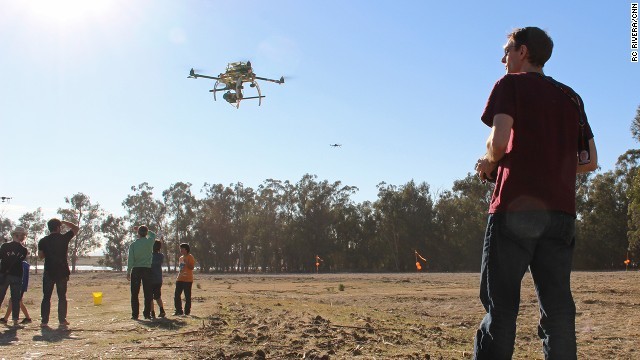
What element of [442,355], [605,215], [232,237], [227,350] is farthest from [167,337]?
[232,237]

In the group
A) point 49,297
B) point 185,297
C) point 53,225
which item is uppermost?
point 53,225

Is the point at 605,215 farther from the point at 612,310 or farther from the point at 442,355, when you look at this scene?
the point at 442,355

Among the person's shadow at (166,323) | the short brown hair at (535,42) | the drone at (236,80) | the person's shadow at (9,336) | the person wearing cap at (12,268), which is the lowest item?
the person's shadow at (9,336)

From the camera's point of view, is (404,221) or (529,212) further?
(404,221)

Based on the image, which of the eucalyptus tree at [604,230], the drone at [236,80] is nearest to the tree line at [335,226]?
the eucalyptus tree at [604,230]

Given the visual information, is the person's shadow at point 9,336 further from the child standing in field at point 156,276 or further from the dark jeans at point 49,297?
the child standing in field at point 156,276

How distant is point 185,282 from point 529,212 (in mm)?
10658

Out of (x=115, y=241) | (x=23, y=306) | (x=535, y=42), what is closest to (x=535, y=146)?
(x=535, y=42)

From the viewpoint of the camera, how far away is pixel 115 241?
111 metres

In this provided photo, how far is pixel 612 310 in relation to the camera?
521 inches

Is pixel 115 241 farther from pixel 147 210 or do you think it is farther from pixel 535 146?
pixel 535 146

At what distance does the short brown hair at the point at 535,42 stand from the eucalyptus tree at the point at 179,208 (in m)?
102

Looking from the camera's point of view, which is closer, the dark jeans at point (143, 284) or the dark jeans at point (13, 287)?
the dark jeans at point (13, 287)

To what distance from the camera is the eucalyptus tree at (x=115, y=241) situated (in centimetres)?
10875
